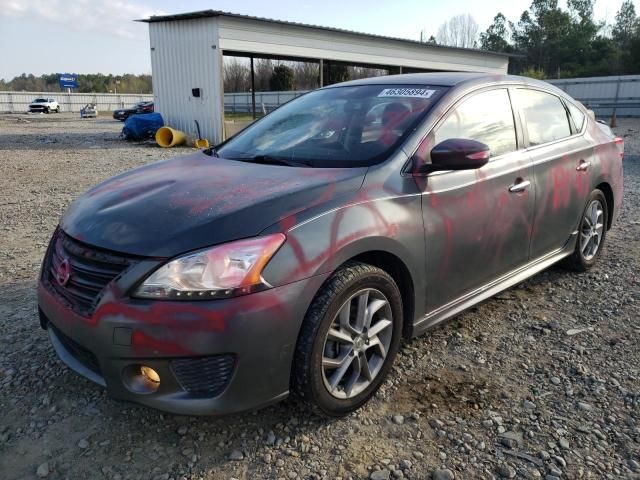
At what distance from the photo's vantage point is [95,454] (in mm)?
2330

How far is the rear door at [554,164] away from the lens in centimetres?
368

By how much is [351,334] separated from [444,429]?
2.11ft

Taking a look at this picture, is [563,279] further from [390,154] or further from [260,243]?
[260,243]

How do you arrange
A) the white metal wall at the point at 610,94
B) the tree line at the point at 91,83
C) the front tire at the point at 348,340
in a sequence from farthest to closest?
1. the tree line at the point at 91,83
2. the white metal wall at the point at 610,94
3. the front tire at the point at 348,340

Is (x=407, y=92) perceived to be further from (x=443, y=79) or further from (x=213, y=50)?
(x=213, y=50)

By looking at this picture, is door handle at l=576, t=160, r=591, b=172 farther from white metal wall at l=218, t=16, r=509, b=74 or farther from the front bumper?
white metal wall at l=218, t=16, r=509, b=74

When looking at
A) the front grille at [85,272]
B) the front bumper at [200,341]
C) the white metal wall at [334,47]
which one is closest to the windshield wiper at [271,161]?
the front bumper at [200,341]

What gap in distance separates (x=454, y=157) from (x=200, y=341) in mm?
1594

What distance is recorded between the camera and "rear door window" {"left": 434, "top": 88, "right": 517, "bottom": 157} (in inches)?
122

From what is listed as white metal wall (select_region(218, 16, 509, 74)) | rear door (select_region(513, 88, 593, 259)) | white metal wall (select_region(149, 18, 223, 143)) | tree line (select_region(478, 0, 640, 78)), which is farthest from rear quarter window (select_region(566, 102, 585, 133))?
tree line (select_region(478, 0, 640, 78))

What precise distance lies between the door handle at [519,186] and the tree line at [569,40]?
175 feet

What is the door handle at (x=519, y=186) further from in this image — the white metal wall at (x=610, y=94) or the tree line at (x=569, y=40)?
the tree line at (x=569, y=40)

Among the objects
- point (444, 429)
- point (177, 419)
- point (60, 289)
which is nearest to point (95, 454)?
point (177, 419)

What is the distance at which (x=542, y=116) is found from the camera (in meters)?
3.93
